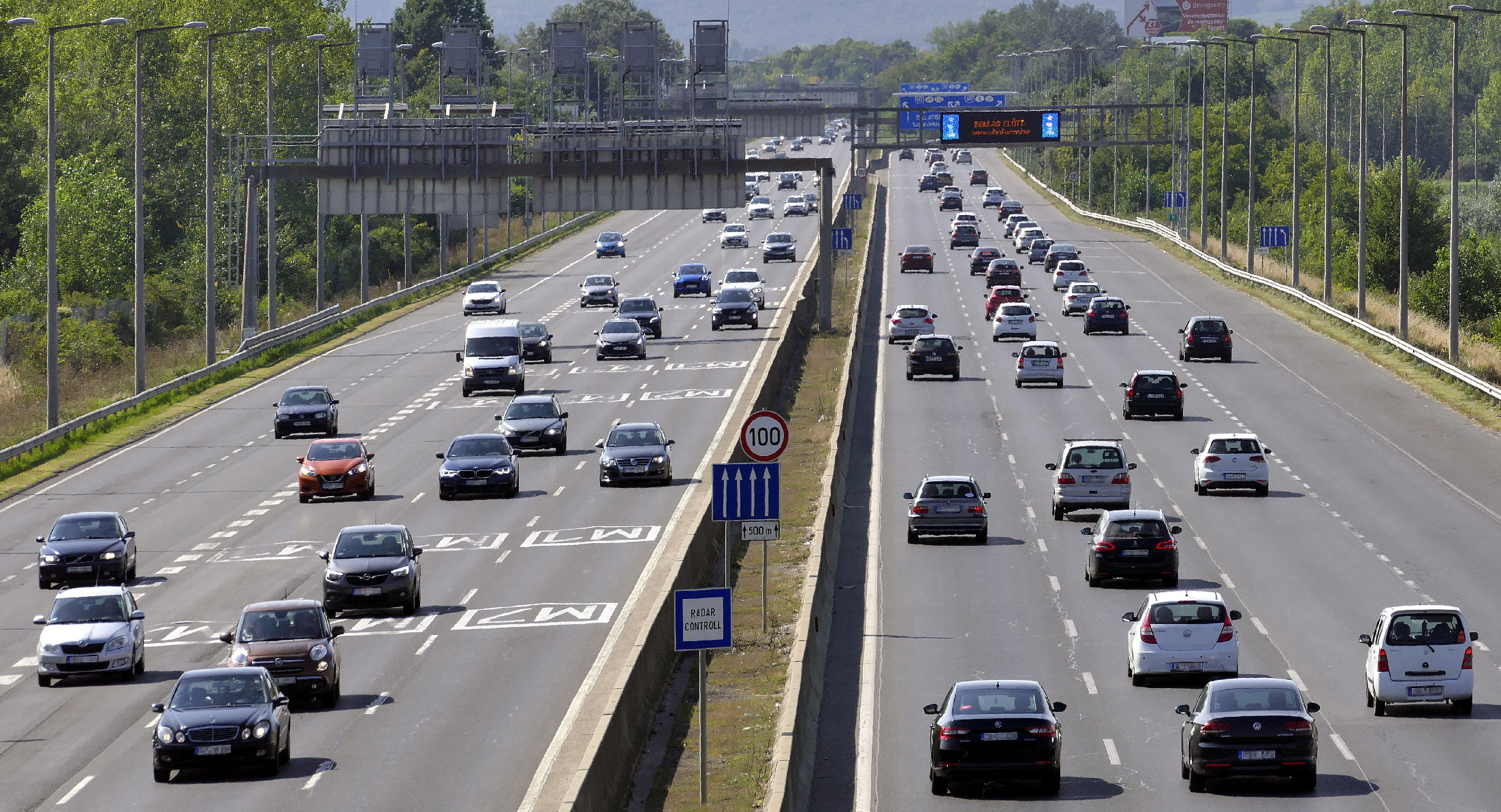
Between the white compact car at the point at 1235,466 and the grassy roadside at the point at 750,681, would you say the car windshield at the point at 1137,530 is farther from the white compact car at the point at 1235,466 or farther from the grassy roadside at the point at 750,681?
the white compact car at the point at 1235,466

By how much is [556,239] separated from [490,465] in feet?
283

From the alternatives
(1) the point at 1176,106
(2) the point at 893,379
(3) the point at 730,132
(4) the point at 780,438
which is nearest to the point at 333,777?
(4) the point at 780,438

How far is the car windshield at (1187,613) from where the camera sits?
27.0 m

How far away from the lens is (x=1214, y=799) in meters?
21.6

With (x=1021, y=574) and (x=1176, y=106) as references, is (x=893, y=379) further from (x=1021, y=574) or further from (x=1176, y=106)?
(x=1176, y=106)

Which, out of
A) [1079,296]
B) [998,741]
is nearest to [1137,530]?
[998,741]

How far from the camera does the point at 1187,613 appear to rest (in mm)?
27031

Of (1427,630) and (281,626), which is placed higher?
(1427,630)

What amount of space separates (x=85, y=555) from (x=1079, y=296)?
52.5 metres

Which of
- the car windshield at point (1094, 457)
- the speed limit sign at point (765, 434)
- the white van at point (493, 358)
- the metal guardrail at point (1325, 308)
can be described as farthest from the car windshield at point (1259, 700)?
the white van at point (493, 358)

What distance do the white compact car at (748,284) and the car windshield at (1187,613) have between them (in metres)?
53.9

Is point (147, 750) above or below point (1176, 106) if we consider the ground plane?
below

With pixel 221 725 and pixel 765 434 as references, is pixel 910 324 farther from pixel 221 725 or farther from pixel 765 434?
pixel 221 725

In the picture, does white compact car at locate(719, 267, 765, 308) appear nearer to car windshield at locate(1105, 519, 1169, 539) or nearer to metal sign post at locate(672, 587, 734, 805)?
car windshield at locate(1105, 519, 1169, 539)
